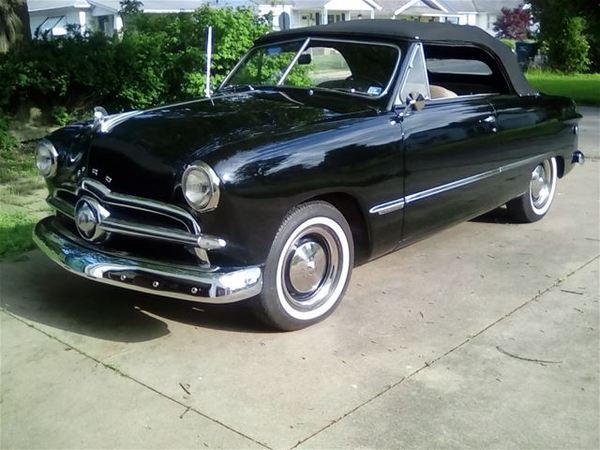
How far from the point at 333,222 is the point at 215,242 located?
2.72 feet

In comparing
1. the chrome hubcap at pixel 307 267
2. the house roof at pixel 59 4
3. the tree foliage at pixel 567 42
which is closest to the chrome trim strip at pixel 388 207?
the chrome hubcap at pixel 307 267

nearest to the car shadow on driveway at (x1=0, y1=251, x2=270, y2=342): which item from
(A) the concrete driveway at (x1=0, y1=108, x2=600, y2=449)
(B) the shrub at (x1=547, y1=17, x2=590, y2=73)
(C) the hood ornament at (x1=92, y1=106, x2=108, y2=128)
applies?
(A) the concrete driveway at (x1=0, y1=108, x2=600, y2=449)

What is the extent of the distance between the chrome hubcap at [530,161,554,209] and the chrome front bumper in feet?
11.7

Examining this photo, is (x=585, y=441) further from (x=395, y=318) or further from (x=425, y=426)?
(x=395, y=318)

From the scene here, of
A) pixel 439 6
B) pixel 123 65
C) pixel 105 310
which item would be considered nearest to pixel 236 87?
pixel 105 310

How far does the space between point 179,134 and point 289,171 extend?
0.67 metres

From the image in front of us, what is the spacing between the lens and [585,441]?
10.2 ft

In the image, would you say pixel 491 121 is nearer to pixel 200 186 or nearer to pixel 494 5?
pixel 200 186

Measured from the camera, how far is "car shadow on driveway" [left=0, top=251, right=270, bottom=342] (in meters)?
4.11

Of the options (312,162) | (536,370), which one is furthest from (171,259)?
(536,370)

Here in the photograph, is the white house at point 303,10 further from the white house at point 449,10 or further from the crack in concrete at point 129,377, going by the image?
the crack in concrete at point 129,377

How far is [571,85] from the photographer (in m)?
19.9

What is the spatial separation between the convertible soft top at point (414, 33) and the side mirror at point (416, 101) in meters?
0.45

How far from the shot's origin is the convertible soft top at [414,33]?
16.2 ft
